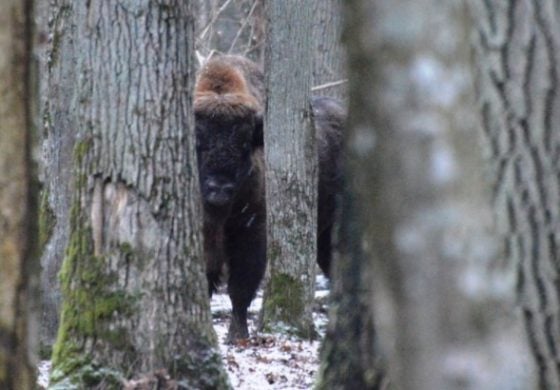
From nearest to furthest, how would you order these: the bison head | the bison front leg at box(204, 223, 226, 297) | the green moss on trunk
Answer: the green moss on trunk → the bison head → the bison front leg at box(204, 223, 226, 297)

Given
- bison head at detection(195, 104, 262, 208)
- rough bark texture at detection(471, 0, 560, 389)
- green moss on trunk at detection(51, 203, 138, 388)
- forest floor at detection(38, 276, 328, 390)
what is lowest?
forest floor at detection(38, 276, 328, 390)

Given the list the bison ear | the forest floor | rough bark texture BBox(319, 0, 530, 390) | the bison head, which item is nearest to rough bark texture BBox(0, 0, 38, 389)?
rough bark texture BBox(319, 0, 530, 390)

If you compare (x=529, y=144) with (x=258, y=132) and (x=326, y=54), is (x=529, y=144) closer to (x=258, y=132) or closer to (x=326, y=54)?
(x=258, y=132)

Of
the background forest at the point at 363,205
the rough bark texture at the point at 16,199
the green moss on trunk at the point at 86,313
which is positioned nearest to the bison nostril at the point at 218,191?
the background forest at the point at 363,205

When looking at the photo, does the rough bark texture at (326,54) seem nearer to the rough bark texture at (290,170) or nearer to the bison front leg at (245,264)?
the bison front leg at (245,264)

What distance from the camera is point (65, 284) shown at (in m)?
5.81

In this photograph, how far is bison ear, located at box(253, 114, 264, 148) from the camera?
10.8 m

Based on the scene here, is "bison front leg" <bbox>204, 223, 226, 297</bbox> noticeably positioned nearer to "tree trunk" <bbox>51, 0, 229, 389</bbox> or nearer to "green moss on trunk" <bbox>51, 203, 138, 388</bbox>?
"tree trunk" <bbox>51, 0, 229, 389</bbox>

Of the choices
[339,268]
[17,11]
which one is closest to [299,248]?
[339,268]

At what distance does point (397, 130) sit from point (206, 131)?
26.5 feet

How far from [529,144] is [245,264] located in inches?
333

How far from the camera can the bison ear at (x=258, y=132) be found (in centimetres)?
1082

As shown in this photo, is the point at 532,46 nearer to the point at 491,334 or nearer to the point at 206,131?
the point at 491,334

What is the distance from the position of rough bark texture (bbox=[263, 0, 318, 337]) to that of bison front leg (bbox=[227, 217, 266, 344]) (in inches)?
16.5
